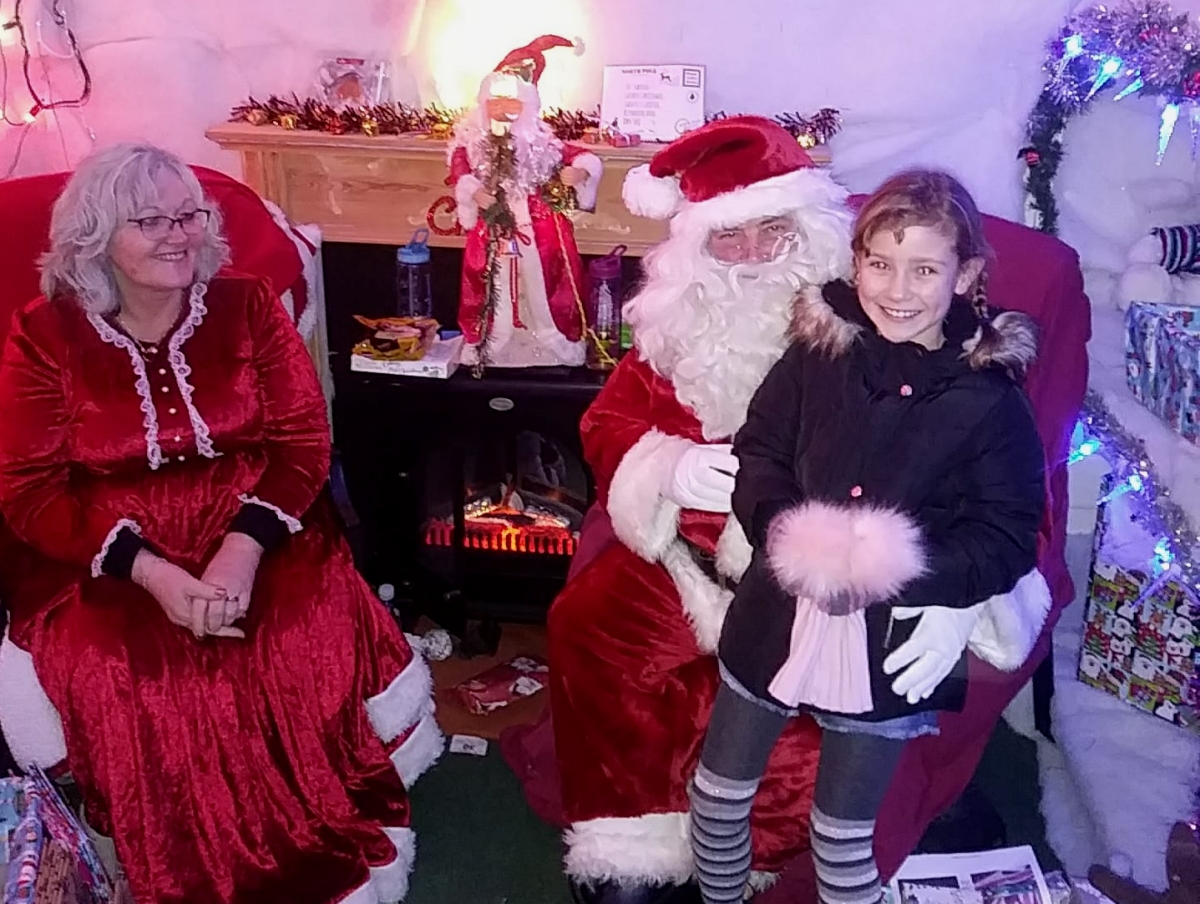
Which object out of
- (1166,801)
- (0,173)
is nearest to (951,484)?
(1166,801)

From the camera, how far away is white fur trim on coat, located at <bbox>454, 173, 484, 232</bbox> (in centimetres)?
253

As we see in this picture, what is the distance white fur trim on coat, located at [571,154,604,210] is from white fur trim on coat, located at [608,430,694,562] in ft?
2.45

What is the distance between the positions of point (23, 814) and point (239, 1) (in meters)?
2.02

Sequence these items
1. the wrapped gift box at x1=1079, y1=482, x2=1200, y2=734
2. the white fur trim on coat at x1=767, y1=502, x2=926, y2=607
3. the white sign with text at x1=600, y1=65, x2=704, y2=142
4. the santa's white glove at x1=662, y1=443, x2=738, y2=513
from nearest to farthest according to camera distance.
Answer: the white fur trim on coat at x1=767, y1=502, x2=926, y2=607 → the santa's white glove at x1=662, y1=443, x2=738, y2=513 → the wrapped gift box at x1=1079, y1=482, x2=1200, y2=734 → the white sign with text at x1=600, y1=65, x2=704, y2=142

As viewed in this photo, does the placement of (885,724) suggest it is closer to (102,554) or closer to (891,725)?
(891,725)

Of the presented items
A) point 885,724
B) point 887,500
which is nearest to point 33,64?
point 887,500

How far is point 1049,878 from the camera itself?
189cm

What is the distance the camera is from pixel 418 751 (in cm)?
218

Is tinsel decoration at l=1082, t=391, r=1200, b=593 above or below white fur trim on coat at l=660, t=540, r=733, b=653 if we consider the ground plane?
above

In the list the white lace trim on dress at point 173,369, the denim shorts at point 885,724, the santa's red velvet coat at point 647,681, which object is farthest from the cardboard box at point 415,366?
the denim shorts at point 885,724

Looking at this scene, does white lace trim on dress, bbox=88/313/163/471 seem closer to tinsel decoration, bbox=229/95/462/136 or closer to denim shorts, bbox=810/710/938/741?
tinsel decoration, bbox=229/95/462/136

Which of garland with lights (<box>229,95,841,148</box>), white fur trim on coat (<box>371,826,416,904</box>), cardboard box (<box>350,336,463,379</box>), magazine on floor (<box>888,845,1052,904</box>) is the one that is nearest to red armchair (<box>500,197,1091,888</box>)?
magazine on floor (<box>888,845,1052,904</box>)

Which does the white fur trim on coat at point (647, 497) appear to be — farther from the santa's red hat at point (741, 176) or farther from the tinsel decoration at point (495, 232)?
the tinsel decoration at point (495, 232)

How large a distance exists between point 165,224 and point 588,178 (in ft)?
3.04
